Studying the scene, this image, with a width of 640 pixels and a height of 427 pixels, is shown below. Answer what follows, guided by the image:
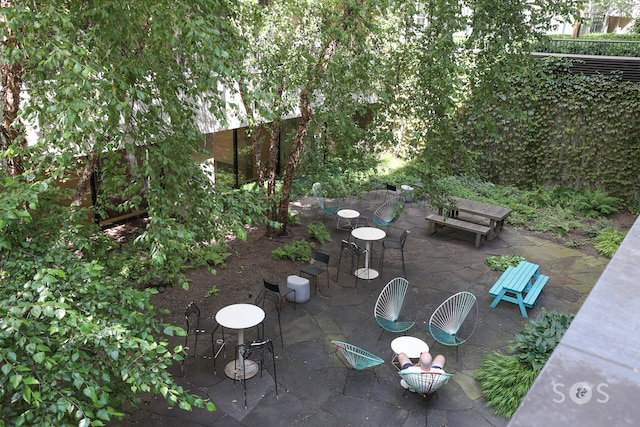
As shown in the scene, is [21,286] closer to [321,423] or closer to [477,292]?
[321,423]

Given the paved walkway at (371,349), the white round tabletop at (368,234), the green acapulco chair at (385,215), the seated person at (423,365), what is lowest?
the paved walkway at (371,349)

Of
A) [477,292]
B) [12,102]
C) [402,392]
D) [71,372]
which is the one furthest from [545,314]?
[12,102]

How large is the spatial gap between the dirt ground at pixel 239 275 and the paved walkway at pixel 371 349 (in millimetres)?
810

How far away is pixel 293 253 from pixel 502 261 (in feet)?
15.4

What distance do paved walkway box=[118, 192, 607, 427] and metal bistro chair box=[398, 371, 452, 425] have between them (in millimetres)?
333

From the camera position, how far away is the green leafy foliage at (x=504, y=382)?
21.7 ft

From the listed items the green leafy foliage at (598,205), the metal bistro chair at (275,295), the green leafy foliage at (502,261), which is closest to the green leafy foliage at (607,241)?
the green leafy foliage at (598,205)

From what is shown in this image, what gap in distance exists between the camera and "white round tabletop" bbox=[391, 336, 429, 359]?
7.21 meters

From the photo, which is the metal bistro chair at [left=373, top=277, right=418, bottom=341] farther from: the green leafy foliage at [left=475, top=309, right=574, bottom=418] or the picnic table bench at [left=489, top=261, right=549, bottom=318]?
the picnic table bench at [left=489, top=261, right=549, bottom=318]

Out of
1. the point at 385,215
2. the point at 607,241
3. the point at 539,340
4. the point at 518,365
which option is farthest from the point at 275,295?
the point at 607,241

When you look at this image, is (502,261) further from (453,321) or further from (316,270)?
(316,270)

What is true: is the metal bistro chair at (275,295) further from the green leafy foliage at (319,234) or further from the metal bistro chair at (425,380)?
the green leafy foliage at (319,234)

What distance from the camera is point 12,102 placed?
17.9 ft

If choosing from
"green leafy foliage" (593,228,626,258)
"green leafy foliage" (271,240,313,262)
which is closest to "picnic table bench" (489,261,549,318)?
"green leafy foliage" (593,228,626,258)
